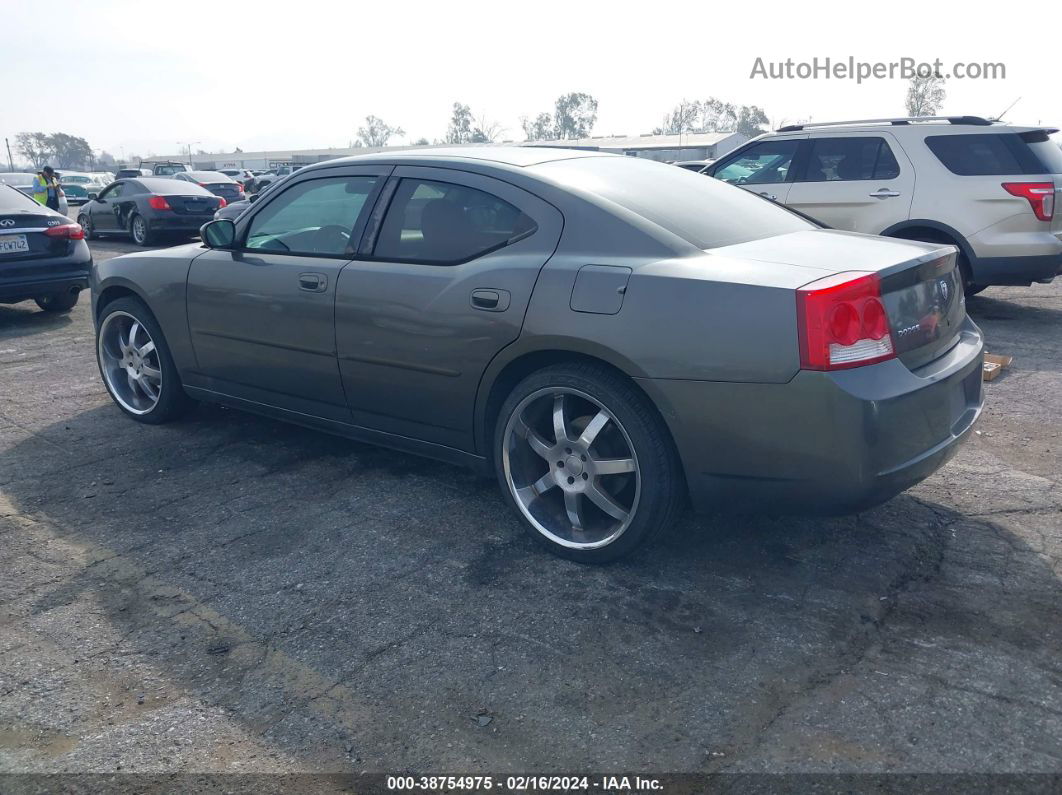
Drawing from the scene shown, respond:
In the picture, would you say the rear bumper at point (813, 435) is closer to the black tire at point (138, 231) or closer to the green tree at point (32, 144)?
the black tire at point (138, 231)

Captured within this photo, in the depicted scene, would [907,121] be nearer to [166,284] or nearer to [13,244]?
[166,284]

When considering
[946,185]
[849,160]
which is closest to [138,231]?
[849,160]

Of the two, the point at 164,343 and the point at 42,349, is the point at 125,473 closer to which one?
the point at 164,343

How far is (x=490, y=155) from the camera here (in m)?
4.16

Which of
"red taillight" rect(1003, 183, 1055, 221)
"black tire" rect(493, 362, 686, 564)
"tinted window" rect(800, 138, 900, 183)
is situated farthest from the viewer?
"tinted window" rect(800, 138, 900, 183)

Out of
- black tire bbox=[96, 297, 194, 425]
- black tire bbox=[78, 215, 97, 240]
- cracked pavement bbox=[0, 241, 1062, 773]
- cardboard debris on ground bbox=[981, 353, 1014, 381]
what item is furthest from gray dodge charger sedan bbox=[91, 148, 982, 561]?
black tire bbox=[78, 215, 97, 240]

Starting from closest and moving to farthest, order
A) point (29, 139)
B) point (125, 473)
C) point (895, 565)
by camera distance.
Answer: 1. point (895, 565)
2. point (125, 473)
3. point (29, 139)

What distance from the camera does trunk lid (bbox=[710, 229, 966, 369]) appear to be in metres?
3.20

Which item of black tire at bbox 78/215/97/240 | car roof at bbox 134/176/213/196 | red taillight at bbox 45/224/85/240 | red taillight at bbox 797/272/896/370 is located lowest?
black tire at bbox 78/215/97/240

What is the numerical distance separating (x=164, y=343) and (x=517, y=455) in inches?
102

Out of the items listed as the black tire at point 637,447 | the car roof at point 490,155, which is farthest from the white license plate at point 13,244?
the black tire at point 637,447

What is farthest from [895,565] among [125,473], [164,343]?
[164,343]

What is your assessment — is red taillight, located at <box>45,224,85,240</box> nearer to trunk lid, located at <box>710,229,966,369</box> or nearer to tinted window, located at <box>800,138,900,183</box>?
tinted window, located at <box>800,138,900,183</box>

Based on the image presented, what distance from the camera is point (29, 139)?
141500 mm
